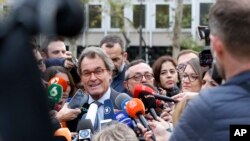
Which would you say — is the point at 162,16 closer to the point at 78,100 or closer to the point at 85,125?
the point at 78,100

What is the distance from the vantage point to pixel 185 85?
5777 millimetres

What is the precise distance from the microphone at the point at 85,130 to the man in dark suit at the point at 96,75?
88 centimetres

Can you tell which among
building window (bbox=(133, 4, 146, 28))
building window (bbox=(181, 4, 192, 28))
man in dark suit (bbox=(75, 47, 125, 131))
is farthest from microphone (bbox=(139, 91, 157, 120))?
building window (bbox=(133, 4, 146, 28))

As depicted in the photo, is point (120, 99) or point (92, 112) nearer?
point (92, 112)

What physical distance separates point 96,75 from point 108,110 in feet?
1.54

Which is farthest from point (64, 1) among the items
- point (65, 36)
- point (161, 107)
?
point (161, 107)

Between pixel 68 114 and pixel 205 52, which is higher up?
pixel 205 52

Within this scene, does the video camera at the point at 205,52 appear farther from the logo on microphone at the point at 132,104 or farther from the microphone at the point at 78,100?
the microphone at the point at 78,100

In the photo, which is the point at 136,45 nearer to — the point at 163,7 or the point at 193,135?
the point at 163,7

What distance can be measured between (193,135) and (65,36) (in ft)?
4.10

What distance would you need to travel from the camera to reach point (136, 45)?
46406 mm

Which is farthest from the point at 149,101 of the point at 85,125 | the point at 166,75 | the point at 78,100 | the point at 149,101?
the point at 166,75

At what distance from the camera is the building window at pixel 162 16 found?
4497 cm

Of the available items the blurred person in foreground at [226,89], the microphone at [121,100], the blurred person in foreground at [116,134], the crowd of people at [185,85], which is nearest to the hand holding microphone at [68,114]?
the crowd of people at [185,85]
